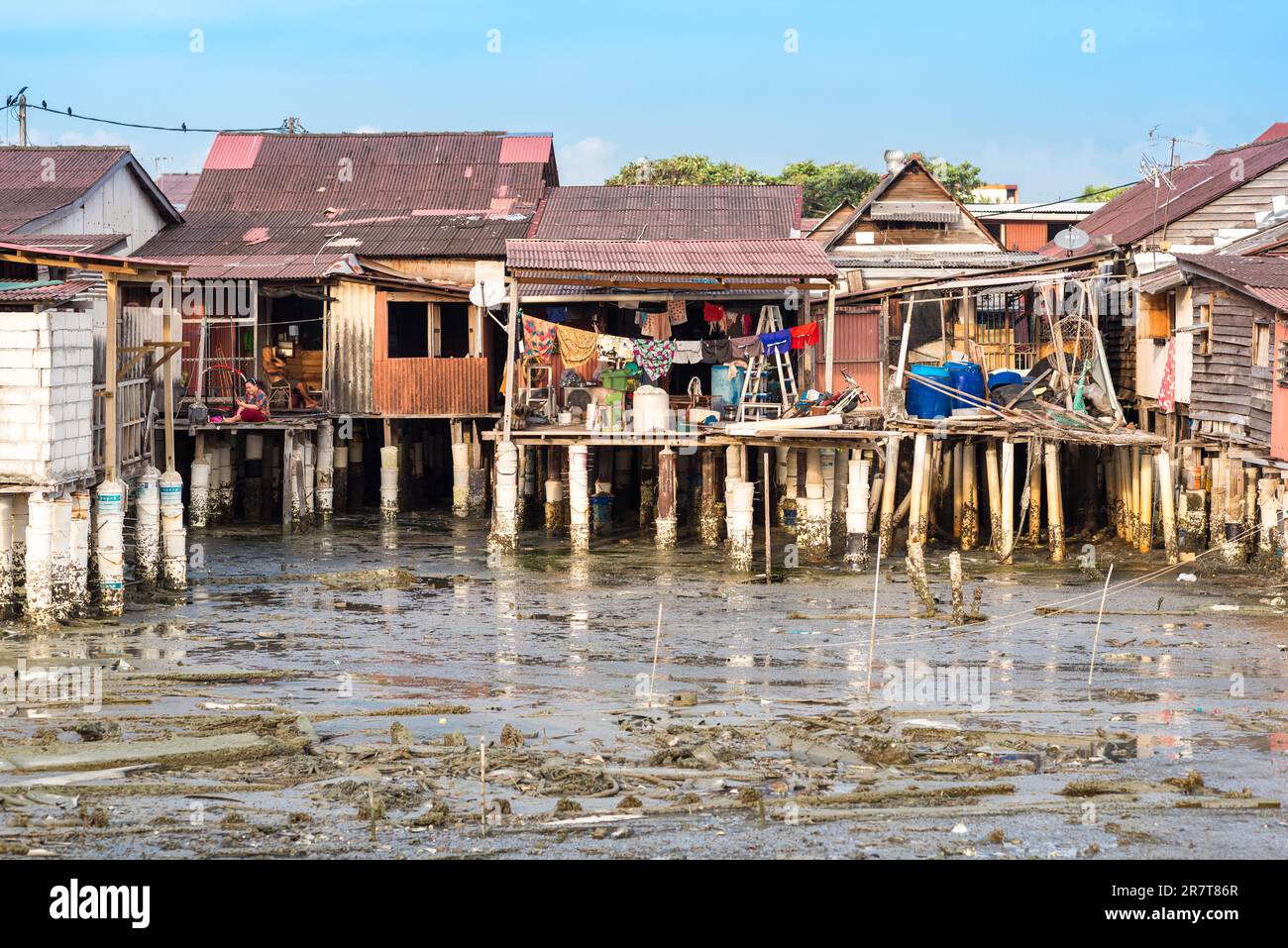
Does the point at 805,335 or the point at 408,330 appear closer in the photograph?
the point at 805,335

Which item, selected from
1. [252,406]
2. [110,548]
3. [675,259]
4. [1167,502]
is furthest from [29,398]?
[1167,502]

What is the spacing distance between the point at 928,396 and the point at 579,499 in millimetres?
6592

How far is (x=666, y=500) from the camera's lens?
29.8 meters

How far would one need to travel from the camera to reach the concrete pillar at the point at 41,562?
21.2 m

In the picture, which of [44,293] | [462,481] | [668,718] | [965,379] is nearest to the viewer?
[668,718]

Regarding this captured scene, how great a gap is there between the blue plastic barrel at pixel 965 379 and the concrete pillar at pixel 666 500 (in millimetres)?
5237

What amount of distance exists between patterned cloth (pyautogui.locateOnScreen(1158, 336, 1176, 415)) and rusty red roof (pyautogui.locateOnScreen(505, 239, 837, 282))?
639 centimetres

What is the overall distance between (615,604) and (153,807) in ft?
40.2

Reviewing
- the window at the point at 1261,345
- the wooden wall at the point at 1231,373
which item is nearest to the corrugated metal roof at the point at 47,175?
the wooden wall at the point at 1231,373

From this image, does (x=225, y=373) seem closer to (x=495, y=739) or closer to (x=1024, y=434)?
(x=1024, y=434)

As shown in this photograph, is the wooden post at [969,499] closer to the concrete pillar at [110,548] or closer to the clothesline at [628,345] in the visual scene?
the clothesline at [628,345]

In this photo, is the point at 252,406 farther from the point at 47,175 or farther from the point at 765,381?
the point at 765,381
